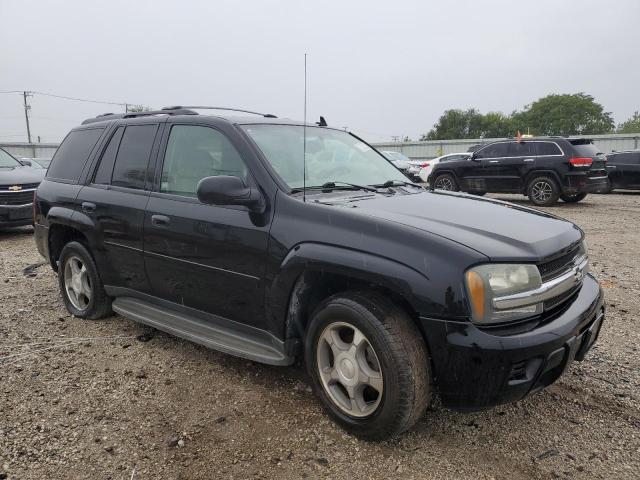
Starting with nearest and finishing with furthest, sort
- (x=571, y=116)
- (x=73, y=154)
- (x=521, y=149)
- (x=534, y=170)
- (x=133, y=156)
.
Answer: (x=133, y=156) < (x=73, y=154) < (x=534, y=170) < (x=521, y=149) < (x=571, y=116)

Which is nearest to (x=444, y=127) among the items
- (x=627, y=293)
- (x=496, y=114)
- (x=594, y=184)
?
(x=496, y=114)

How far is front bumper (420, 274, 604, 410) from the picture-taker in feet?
7.47

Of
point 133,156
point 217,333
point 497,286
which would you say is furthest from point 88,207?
point 497,286

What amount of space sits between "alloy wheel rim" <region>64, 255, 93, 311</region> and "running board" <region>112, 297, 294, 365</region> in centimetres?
80

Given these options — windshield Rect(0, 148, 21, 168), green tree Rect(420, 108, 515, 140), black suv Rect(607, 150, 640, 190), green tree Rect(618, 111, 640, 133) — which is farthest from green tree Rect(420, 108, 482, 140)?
Answer: windshield Rect(0, 148, 21, 168)

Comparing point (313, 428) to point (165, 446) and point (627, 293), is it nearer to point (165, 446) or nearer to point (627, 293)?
point (165, 446)

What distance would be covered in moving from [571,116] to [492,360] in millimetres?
75229

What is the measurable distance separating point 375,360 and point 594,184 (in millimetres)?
11730

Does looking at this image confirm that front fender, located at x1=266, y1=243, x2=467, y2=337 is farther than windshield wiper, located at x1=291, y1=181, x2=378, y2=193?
No

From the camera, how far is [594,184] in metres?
12.3

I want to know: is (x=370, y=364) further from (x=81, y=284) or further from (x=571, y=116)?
(x=571, y=116)

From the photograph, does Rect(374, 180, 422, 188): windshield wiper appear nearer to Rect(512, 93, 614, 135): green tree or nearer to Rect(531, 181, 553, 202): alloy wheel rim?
Rect(531, 181, 553, 202): alloy wheel rim

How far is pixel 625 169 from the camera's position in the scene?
15.4 m

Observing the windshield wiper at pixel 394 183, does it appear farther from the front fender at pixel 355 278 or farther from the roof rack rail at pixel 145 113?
the roof rack rail at pixel 145 113
